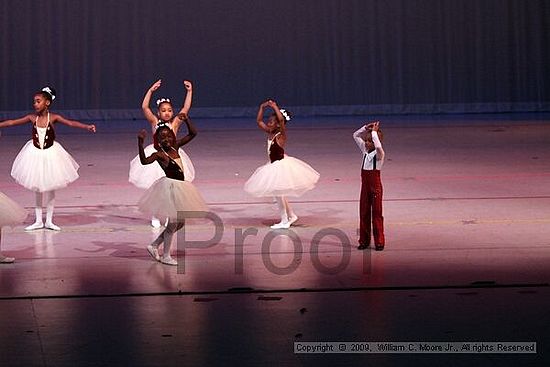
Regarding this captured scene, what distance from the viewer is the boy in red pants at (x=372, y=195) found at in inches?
346

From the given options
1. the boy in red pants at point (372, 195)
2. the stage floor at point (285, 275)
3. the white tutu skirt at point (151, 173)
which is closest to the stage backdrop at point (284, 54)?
the stage floor at point (285, 275)

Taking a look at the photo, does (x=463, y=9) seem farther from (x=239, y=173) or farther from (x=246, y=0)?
(x=239, y=173)

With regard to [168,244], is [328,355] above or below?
below

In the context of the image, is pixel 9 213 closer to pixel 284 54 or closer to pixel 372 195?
pixel 372 195

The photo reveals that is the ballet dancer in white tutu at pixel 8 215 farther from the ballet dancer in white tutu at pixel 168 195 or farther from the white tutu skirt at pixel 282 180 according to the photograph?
the white tutu skirt at pixel 282 180

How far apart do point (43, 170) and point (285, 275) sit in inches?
125

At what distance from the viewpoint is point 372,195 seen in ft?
28.8

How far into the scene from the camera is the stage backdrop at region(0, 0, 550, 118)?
73.7 feet

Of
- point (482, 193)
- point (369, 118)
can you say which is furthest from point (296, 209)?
point (369, 118)

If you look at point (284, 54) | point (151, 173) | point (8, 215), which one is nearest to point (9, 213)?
point (8, 215)

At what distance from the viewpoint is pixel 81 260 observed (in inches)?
339

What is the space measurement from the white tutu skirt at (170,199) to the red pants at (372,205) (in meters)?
1.32

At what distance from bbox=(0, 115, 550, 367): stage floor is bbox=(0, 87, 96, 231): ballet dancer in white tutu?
0.35m

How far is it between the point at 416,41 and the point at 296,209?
41.0ft
